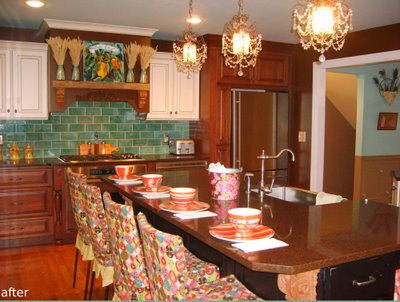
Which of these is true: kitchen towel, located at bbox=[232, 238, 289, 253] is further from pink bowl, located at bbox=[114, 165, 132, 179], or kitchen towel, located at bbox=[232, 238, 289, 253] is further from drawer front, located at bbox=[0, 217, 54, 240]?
drawer front, located at bbox=[0, 217, 54, 240]

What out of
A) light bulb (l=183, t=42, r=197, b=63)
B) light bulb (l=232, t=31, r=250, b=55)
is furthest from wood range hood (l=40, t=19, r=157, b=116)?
light bulb (l=232, t=31, r=250, b=55)

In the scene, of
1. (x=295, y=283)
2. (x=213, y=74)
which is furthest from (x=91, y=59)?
(x=295, y=283)

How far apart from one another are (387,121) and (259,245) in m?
5.40

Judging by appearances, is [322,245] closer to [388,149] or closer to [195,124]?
[195,124]

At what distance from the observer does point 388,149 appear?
634cm

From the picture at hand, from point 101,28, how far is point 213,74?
1.40 meters

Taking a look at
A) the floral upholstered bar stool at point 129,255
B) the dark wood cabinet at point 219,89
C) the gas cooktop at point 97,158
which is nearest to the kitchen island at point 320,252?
the floral upholstered bar stool at point 129,255

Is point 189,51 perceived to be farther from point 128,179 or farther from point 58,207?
point 58,207

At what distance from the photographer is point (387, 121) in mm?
6273

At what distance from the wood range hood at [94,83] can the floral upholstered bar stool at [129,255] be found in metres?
2.93

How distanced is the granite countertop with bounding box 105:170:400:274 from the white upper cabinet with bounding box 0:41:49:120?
251 cm

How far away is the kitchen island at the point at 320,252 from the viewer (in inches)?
58.0

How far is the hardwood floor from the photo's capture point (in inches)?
126

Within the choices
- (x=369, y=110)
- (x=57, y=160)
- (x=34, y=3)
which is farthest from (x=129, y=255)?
(x=369, y=110)
